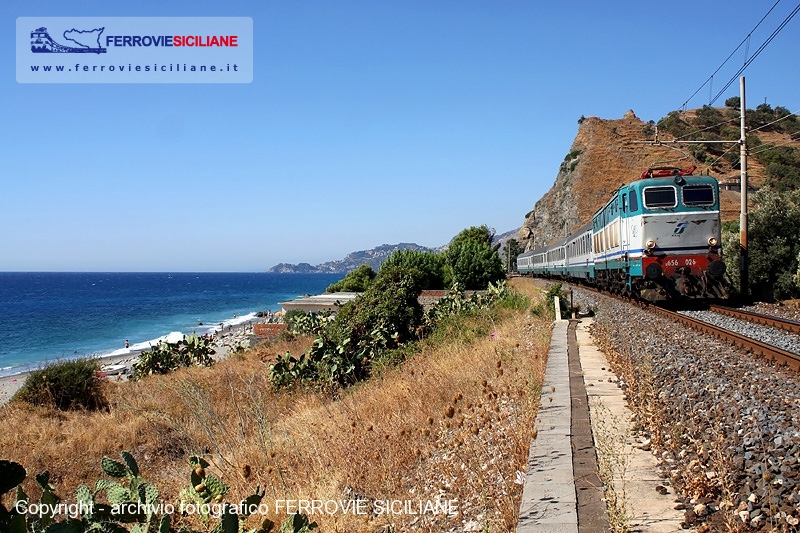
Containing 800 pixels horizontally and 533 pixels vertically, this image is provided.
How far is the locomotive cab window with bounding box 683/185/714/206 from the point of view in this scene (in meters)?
16.4

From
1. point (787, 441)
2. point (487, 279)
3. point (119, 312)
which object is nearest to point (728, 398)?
point (787, 441)

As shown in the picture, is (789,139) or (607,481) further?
(789,139)

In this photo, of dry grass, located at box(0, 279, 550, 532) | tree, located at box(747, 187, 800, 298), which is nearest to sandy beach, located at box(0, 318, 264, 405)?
dry grass, located at box(0, 279, 550, 532)

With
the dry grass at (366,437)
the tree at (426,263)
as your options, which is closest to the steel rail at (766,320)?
the dry grass at (366,437)

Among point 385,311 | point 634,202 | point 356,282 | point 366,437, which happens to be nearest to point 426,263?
point 356,282

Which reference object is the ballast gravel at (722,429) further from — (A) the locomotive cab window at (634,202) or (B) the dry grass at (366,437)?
(A) the locomotive cab window at (634,202)

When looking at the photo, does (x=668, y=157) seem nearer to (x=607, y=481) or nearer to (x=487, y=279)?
(x=487, y=279)

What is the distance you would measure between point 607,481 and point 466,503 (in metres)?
1.15

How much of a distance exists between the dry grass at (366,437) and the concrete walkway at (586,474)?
0.20m

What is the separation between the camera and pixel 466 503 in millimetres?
4836

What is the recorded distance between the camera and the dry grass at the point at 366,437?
16.6 ft

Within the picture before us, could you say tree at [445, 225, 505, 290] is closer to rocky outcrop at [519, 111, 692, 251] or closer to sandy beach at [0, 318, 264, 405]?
sandy beach at [0, 318, 264, 405]

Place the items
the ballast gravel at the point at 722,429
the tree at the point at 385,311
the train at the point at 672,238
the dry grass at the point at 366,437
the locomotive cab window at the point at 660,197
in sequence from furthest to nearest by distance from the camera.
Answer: the locomotive cab window at the point at 660,197 → the train at the point at 672,238 → the tree at the point at 385,311 → the dry grass at the point at 366,437 → the ballast gravel at the point at 722,429

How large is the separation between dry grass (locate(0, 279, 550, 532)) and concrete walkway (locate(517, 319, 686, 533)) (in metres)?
0.20
